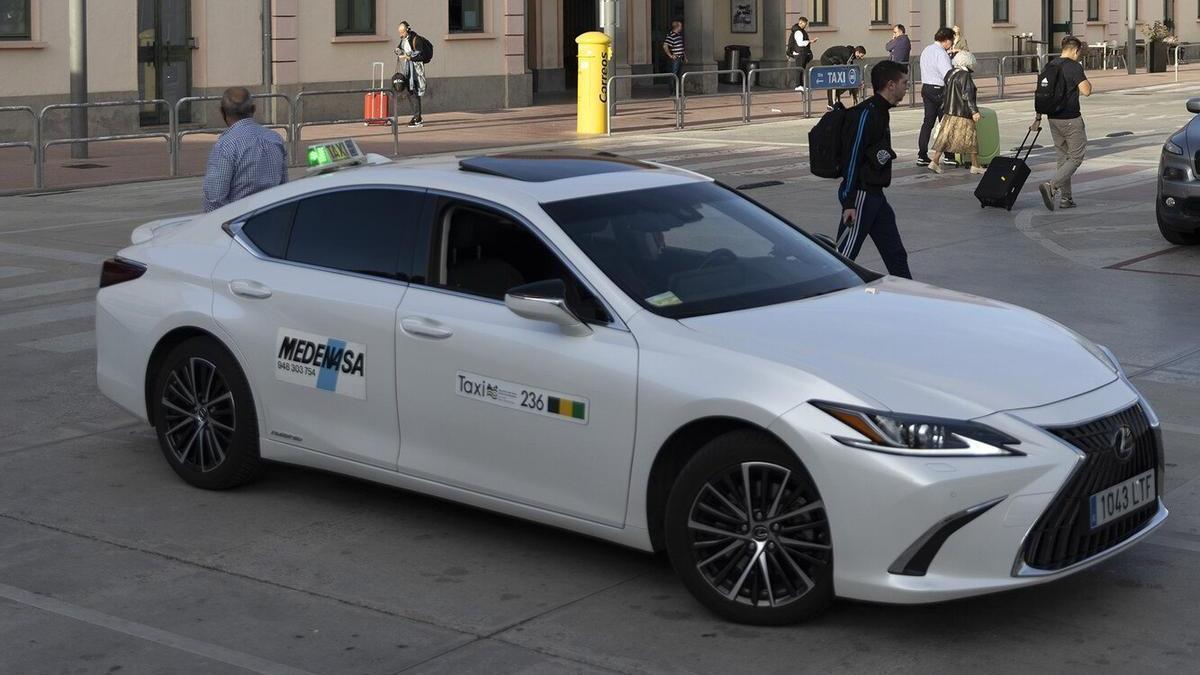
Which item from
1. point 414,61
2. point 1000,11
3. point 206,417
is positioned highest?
point 1000,11

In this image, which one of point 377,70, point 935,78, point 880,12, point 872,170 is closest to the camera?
point 872,170

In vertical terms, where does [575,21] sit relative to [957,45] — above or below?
above

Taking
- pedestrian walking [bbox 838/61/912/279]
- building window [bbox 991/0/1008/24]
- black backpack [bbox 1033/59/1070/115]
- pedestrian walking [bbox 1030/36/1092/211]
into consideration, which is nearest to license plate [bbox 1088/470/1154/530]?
pedestrian walking [bbox 838/61/912/279]

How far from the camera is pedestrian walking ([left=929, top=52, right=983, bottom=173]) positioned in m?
20.8

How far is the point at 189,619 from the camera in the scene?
573cm

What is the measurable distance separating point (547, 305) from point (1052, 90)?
37.6 feet

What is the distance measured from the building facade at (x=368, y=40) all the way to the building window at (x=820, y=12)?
1.0 inches

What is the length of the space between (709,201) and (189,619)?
259 centimetres

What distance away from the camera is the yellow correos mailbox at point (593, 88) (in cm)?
2758

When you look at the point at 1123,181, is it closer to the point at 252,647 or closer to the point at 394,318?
the point at 394,318

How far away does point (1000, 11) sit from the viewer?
50.1 metres

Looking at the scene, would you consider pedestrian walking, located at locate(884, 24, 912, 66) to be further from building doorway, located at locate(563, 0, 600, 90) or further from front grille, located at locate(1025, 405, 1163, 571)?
front grille, located at locate(1025, 405, 1163, 571)

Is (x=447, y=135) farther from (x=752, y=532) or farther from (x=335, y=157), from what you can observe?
(x=752, y=532)

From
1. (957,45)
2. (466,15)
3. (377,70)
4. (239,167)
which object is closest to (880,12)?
(466,15)
